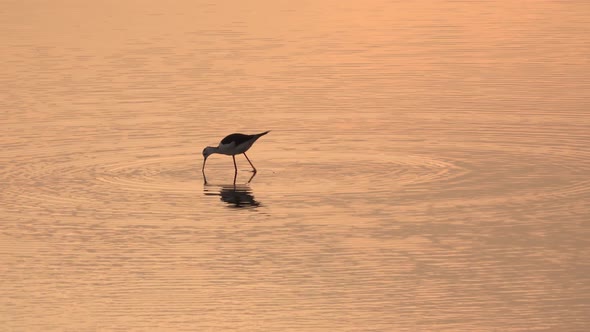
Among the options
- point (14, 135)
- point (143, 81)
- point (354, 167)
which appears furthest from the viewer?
point (143, 81)

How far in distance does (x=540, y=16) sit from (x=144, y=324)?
37.7 meters

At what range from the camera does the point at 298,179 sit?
26031 mm

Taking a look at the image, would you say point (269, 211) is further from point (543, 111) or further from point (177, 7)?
point (177, 7)

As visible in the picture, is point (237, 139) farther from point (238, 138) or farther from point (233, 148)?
point (233, 148)

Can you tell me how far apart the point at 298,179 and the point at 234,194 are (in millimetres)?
1170

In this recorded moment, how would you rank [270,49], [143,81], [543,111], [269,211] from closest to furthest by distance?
[269,211]
[543,111]
[143,81]
[270,49]

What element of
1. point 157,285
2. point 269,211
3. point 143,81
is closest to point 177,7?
point 143,81

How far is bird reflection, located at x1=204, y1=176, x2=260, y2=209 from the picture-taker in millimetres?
24439

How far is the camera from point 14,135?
30.5 m

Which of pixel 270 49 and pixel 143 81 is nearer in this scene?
pixel 143 81

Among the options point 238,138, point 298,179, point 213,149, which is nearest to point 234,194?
point 298,179

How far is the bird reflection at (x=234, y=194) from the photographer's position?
80.2ft

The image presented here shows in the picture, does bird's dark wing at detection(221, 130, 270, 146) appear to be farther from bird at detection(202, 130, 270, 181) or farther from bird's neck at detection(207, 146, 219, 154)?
bird's neck at detection(207, 146, 219, 154)

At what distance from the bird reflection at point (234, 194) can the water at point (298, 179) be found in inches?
2.8
